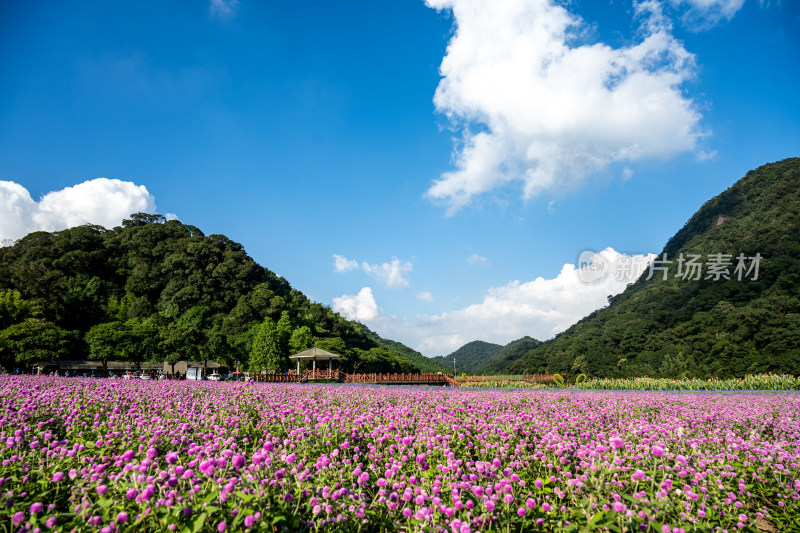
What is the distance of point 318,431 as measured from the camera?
5.10 meters

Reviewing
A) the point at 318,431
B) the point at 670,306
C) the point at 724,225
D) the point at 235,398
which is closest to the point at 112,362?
the point at 235,398

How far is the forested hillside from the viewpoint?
144ft

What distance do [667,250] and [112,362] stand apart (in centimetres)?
12304

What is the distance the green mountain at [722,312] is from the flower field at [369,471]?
42421 mm

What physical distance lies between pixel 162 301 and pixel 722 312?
3015 inches

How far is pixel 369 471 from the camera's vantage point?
4703 millimetres

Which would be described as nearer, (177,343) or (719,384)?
(719,384)

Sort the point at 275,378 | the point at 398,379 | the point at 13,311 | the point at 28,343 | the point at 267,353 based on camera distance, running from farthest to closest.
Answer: the point at 267,353 → the point at 398,379 → the point at 13,311 → the point at 275,378 → the point at 28,343

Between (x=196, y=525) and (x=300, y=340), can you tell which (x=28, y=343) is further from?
(x=196, y=525)

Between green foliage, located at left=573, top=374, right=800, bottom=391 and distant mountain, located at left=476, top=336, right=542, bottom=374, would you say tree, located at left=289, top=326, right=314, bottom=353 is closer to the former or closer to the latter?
green foliage, located at left=573, top=374, right=800, bottom=391

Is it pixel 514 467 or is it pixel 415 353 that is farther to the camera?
pixel 415 353

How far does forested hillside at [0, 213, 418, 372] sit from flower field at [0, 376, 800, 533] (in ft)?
134

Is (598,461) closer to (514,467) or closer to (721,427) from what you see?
(514,467)

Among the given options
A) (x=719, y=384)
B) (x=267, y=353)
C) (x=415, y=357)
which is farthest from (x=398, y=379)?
(x=415, y=357)
